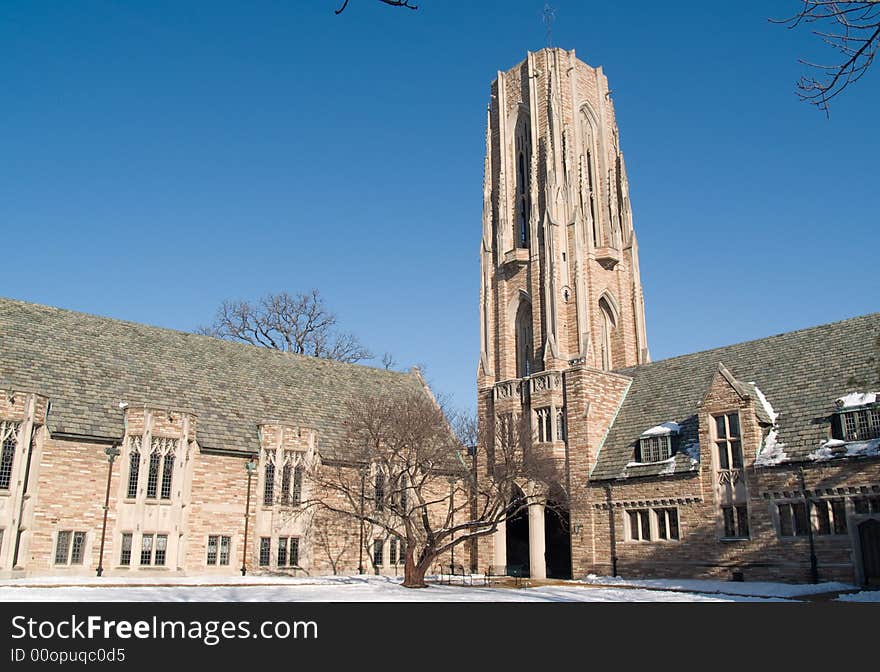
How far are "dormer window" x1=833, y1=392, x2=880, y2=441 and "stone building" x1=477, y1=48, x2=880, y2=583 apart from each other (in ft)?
0.19

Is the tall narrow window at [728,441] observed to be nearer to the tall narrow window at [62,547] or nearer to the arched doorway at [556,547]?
the arched doorway at [556,547]

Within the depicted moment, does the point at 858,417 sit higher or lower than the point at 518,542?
higher

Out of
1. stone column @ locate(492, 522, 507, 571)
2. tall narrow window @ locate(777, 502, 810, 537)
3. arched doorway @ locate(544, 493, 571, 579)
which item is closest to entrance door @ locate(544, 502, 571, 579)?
arched doorway @ locate(544, 493, 571, 579)

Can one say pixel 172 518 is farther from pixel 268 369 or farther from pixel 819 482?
pixel 819 482

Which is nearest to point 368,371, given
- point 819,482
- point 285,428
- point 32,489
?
point 285,428

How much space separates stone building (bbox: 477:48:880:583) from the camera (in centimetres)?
2845

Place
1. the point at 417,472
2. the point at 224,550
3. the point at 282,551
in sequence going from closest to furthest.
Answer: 1. the point at 417,472
2. the point at 224,550
3. the point at 282,551

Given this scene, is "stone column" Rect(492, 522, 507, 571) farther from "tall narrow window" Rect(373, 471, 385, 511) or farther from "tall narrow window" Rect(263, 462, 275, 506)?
"tall narrow window" Rect(263, 462, 275, 506)

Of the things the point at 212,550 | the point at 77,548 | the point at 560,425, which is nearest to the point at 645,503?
the point at 560,425

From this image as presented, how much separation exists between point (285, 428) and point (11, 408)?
36.9 feet

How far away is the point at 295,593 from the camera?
23562 millimetres

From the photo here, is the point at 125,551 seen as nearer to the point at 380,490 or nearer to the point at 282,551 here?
the point at 282,551

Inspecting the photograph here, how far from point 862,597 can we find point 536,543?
17004mm

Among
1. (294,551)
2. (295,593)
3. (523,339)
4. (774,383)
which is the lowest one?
(295,593)
